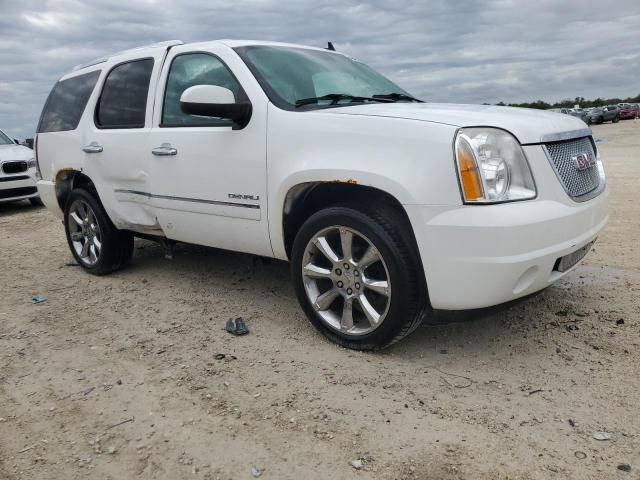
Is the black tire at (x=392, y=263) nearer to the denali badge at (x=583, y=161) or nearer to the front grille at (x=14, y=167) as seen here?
the denali badge at (x=583, y=161)

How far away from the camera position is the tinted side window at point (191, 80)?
3789 mm

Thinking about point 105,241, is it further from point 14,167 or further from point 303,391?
point 14,167

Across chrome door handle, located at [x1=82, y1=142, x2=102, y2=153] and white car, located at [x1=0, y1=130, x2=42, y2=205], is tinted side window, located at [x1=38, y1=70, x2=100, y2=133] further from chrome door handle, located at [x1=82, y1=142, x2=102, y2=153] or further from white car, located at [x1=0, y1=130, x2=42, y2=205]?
white car, located at [x1=0, y1=130, x2=42, y2=205]

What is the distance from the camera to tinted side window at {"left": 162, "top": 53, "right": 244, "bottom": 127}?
3789mm

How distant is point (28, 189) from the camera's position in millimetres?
10727

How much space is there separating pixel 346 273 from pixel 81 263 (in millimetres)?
3252

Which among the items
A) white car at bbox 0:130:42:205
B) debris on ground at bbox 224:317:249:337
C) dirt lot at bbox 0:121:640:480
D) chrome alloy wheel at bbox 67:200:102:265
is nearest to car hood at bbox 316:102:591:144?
dirt lot at bbox 0:121:640:480

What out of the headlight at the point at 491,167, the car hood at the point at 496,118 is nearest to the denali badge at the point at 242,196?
the car hood at the point at 496,118

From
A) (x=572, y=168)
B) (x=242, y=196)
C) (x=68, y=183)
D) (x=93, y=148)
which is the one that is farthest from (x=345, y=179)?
(x=68, y=183)

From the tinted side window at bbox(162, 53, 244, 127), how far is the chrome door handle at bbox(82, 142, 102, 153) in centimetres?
87

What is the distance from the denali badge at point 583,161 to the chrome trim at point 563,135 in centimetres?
11

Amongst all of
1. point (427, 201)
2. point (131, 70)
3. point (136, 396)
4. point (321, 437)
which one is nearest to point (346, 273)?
point (427, 201)

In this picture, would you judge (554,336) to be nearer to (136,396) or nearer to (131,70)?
(136,396)

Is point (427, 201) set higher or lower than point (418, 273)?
higher
